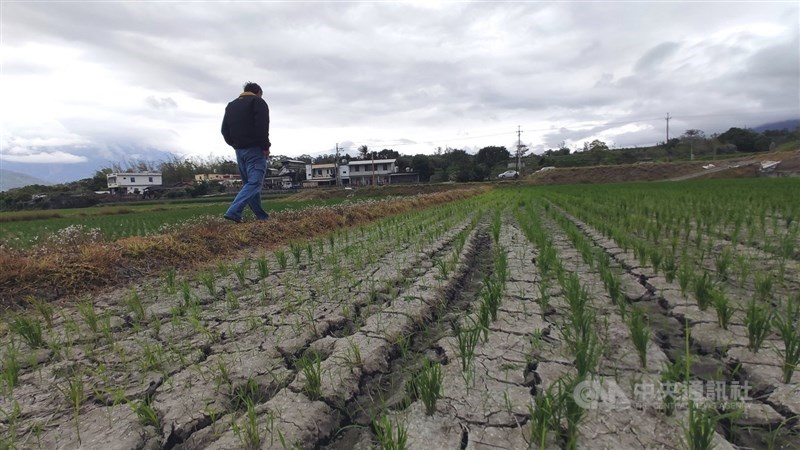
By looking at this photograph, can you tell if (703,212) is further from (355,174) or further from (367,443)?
(355,174)

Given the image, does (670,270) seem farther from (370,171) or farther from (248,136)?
(370,171)

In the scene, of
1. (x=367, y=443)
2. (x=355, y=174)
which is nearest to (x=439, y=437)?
(x=367, y=443)

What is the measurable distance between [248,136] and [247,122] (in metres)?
0.20

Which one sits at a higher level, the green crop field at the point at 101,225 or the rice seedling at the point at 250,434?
the green crop field at the point at 101,225

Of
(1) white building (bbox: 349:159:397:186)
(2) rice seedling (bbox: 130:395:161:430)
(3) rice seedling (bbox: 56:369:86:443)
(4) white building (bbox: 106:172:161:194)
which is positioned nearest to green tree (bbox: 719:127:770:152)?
(1) white building (bbox: 349:159:397:186)

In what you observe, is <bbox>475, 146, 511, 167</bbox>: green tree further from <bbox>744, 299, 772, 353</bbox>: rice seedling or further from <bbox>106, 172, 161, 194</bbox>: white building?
<bbox>744, 299, 772, 353</bbox>: rice seedling

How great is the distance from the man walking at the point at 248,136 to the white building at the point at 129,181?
67039 millimetres

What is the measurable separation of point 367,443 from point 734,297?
2401 millimetres

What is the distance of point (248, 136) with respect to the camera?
5.44m

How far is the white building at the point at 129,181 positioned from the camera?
59.9 meters

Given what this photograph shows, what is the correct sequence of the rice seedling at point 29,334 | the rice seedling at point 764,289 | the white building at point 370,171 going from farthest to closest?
the white building at point 370,171, the rice seedling at point 764,289, the rice seedling at point 29,334

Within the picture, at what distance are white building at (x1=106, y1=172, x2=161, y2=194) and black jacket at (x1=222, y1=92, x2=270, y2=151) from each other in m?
67.1

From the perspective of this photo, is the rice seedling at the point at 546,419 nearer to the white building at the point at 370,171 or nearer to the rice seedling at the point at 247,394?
the rice seedling at the point at 247,394

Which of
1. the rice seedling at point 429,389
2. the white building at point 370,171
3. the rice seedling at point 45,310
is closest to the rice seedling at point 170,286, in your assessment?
the rice seedling at point 45,310
